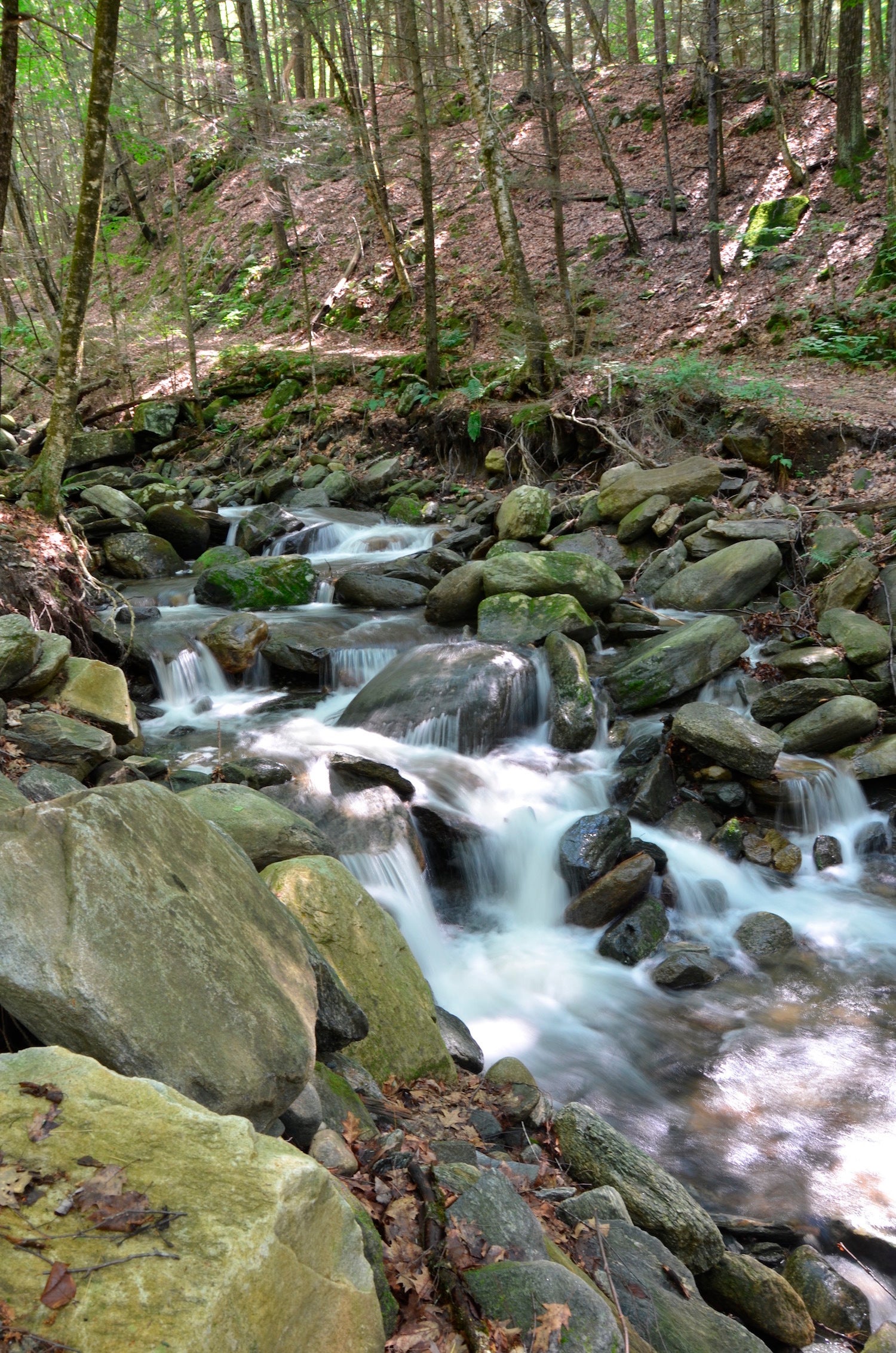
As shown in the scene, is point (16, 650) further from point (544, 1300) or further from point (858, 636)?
point (858, 636)

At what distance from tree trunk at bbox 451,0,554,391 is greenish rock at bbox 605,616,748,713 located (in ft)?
23.0

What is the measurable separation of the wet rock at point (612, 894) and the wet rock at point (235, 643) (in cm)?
470

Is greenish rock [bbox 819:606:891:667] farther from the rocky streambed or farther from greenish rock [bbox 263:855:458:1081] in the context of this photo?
greenish rock [bbox 263:855:458:1081]

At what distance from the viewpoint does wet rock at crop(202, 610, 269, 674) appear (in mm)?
9133

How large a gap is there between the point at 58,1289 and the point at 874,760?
7.10 metres

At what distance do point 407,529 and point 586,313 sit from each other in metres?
6.01

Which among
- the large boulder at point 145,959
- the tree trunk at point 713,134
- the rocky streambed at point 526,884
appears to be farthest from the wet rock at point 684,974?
the tree trunk at point 713,134

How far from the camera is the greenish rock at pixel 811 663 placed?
26.4 feet

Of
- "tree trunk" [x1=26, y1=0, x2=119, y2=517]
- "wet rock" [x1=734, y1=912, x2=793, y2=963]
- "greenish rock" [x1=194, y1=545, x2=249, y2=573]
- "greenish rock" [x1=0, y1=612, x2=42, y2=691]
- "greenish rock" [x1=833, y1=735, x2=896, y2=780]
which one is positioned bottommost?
"wet rock" [x1=734, y1=912, x2=793, y2=963]

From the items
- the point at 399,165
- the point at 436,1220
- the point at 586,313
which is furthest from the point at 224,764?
the point at 399,165

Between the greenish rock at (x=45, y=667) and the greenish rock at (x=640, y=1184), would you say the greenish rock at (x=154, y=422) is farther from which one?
the greenish rock at (x=640, y=1184)

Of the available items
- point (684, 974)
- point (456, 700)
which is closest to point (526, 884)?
point (684, 974)

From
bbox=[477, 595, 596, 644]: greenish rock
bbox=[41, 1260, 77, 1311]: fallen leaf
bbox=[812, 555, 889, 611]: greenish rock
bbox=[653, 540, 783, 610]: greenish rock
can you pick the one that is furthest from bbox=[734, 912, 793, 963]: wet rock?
bbox=[41, 1260, 77, 1311]: fallen leaf

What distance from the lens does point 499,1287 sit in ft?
7.13
